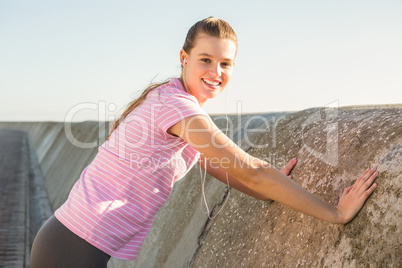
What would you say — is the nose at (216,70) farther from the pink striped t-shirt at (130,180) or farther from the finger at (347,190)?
the finger at (347,190)

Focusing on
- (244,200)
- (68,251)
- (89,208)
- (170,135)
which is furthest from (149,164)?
(244,200)

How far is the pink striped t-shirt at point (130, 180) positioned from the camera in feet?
7.58

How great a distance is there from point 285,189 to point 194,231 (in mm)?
1308

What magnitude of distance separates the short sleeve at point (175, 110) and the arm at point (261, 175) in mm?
27

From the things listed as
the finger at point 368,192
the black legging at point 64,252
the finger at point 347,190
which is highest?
the finger at point 368,192

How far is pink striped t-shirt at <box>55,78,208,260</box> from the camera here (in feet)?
7.58

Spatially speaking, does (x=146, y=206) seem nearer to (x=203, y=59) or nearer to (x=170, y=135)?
(x=170, y=135)

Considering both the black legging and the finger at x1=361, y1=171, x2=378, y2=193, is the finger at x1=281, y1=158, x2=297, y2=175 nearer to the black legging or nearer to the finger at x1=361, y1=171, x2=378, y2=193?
the finger at x1=361, y1=171, x2=378, y2=193

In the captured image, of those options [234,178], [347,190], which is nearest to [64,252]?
[234,178]

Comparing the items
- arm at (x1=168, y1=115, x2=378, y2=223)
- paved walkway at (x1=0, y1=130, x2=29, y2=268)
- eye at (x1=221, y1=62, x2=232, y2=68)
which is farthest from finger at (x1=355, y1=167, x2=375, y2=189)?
paved walkway at (x1=0, y1=130, x2=29, y2=268)

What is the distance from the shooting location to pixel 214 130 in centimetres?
219

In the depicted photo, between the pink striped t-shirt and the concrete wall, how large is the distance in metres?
0.63

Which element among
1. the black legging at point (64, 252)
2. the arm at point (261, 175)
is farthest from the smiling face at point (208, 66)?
the black legging at point (64, 252)

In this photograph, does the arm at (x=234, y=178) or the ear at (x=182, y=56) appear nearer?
the ear at (x=182, y=56)
